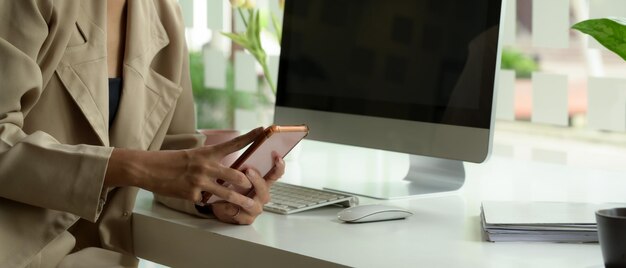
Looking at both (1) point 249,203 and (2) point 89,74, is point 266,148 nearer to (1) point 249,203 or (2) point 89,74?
(1) point 249,203

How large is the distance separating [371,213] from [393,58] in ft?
1.19

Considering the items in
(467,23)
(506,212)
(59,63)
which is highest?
(467,23)

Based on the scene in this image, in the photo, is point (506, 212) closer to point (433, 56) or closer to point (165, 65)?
point (433, 56)

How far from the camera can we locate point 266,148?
1336 millimetres

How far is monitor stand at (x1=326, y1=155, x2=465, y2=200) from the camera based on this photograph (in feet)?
5.29

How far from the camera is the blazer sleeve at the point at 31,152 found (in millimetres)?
1288

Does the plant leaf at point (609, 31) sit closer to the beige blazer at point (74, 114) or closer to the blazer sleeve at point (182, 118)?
the beige blazer at point (74, 114)

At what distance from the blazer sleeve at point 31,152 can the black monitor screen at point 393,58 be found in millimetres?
521

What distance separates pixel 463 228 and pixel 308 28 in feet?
1.93

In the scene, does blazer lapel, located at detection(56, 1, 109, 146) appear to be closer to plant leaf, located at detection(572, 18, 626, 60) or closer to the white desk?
the white desk

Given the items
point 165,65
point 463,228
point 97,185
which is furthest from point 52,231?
point 463,228

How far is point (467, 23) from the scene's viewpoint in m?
1.50

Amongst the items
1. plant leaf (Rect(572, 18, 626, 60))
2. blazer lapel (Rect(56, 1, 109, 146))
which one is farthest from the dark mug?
blazer lapel (Rect(56, 1, 109, 146))

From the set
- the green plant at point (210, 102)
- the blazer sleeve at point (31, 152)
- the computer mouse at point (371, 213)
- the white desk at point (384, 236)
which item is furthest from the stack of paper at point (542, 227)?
the green plant at point (210, 102)
